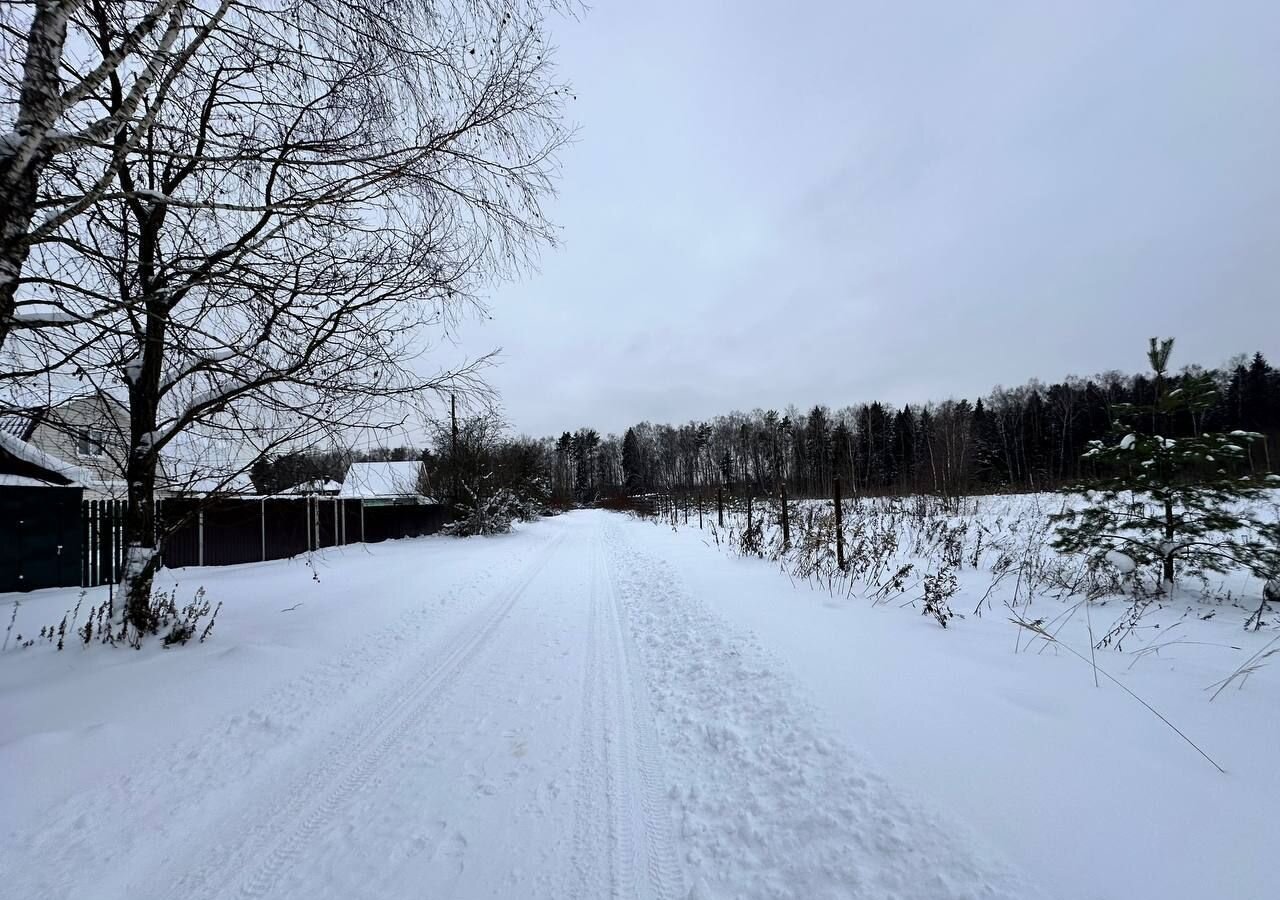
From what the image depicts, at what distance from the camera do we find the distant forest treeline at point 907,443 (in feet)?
90.4

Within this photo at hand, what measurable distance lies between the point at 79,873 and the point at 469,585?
6684mm

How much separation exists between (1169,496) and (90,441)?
38.5 feet

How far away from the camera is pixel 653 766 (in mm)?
2900

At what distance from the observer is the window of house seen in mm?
3964

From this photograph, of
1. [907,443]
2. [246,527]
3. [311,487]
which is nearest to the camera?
[311,487]

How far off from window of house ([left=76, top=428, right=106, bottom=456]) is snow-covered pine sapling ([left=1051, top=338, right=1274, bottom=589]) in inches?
428

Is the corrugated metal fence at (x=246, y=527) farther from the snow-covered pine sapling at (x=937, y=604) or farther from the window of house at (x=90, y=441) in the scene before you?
the snow-covered pine sapling at (x=937, y=604)

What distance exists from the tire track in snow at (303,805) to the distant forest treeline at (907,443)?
58.3ft

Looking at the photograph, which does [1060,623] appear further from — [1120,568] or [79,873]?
[79,873]

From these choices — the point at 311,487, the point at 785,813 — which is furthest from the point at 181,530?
the point at 785,813

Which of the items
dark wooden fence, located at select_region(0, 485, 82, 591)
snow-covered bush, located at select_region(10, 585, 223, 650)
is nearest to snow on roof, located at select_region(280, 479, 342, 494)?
snow-covered bush, located at select_region(10, 585, 223, 650)

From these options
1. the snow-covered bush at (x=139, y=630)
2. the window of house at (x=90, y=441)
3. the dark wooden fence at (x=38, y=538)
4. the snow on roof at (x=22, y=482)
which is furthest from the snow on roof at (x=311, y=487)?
the snow on roof at (x=22, y=482)

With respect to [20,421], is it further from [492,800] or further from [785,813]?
[785,813]

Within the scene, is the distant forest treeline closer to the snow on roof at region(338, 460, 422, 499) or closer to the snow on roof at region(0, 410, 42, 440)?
the snow on roof at region(338, 460, 422, 499)
